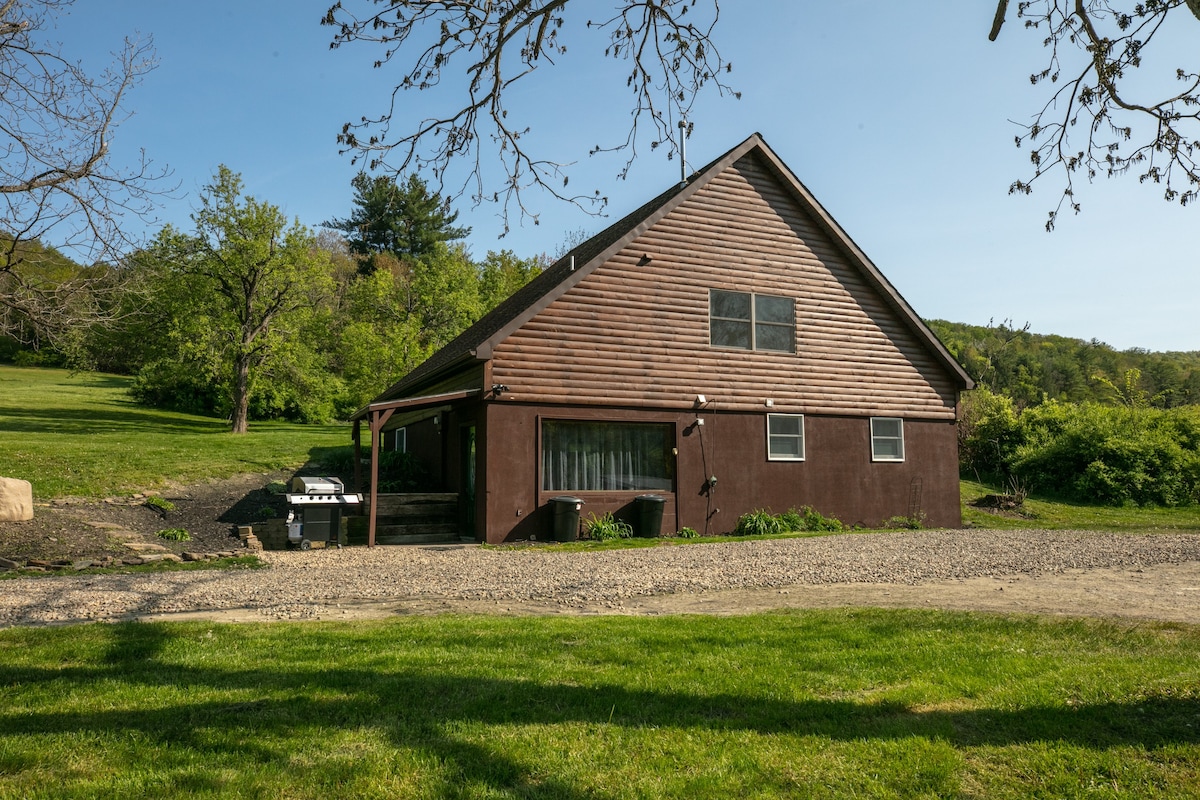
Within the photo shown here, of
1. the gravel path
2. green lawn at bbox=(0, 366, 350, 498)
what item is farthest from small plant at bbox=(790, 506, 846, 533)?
green lawn at bbox=(0, 366, 350, 498)

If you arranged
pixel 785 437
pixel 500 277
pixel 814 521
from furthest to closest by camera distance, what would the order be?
pixel 500 277 → pixel 785 437 → pixel 814 521

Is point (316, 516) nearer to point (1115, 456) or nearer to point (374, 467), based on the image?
point (374, 467)

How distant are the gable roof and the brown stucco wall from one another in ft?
4.67

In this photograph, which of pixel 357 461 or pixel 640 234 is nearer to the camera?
pixel 640 234

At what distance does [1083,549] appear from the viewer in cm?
1304

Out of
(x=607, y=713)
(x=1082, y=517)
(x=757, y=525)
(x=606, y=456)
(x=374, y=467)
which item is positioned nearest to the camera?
(x=607, y=713)

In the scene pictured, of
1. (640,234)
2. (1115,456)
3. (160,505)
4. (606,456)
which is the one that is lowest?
(160,505)

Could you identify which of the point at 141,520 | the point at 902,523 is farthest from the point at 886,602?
the point at 141,520

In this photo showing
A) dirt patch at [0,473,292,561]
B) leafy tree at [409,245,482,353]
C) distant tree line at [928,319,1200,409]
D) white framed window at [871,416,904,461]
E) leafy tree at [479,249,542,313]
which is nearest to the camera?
dirt patch at [0,473,292,561]

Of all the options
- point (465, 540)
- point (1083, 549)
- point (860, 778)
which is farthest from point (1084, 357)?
point (860, 778)

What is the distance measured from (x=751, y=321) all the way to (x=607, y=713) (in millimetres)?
13962

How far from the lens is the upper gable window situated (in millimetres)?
17469

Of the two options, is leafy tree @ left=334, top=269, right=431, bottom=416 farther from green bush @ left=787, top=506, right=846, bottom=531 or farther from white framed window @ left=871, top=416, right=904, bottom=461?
white framed window @ left=871, top=416, right=904, bottom=461

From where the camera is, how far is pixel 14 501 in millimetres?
13656
